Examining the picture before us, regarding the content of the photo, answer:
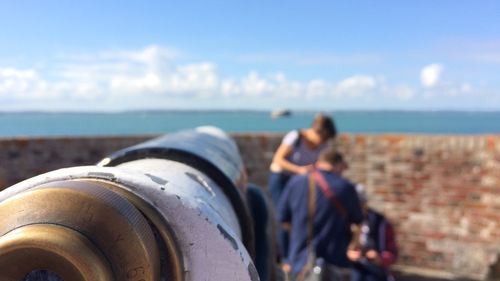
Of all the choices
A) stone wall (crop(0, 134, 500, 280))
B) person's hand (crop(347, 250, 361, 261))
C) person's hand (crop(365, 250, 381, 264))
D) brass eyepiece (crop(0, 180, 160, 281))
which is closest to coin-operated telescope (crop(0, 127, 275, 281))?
brass eyepiece (crop(0, 180, 160, 281))

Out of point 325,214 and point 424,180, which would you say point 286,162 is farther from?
point 424,180

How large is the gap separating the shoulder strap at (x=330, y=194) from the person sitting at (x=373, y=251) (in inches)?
27.3

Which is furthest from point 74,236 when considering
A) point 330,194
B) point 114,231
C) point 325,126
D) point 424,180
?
point 424,180

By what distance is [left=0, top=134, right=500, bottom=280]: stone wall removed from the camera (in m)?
5.81

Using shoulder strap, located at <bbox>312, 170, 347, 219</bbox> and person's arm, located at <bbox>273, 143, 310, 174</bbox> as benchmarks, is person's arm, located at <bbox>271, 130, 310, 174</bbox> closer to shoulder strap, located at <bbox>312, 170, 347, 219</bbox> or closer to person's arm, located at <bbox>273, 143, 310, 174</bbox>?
person's arm, located at <bbox>273, 143, 310, 174</bbox>

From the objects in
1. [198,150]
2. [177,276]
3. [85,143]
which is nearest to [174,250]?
[177,276]

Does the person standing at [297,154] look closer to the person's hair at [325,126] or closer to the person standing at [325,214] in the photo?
the person's hair at [325,126]

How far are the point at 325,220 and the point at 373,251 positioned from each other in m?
1.09

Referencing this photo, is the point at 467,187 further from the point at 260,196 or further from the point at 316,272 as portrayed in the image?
the point at 260,196

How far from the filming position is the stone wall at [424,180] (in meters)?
5.81

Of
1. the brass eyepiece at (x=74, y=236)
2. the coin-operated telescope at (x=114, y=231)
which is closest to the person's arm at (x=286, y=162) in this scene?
the coin-operated telescope at (x=114, y=231)

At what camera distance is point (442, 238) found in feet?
19.8

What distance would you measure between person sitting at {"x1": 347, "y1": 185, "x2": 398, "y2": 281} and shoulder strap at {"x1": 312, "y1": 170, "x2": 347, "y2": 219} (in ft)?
2.28

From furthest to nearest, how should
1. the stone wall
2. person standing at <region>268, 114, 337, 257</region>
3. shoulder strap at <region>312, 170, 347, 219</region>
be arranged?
the stone wall → person standing at <region>268, 114, 337, 257</region> → shoulder strap at <region>312, 170, 347, 219</region>
